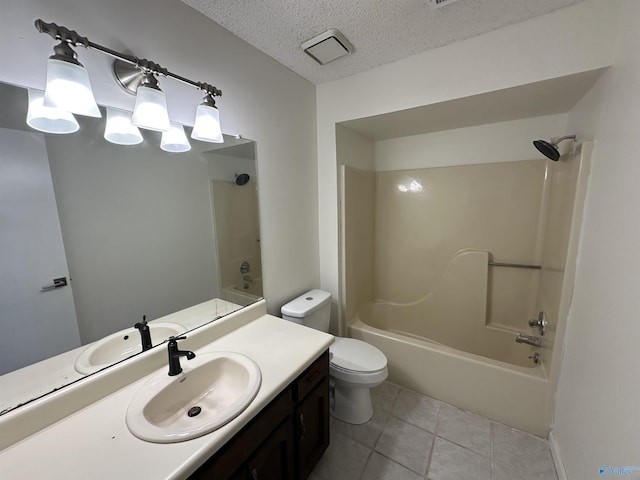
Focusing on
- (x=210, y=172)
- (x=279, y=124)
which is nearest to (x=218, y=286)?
(x=210, y=172)

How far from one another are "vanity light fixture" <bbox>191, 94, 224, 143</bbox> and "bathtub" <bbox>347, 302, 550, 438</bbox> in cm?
178

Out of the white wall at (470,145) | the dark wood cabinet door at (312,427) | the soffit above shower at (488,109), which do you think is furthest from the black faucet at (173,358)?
the white wall at (470,145)

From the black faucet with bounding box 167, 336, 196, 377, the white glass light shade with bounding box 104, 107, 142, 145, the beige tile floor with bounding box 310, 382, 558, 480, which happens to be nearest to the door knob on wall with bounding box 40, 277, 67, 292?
the black faucet with bounding box 167, 336, 196, 377

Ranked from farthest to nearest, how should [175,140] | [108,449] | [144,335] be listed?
[175,140]
[144,335]
[108,449]

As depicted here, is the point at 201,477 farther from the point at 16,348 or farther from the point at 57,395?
the point at 16,348

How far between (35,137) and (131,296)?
0.63 m

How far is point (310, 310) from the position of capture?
1714 mm

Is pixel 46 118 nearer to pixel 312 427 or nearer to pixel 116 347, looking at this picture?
pixel 116 347

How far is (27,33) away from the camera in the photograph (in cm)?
77

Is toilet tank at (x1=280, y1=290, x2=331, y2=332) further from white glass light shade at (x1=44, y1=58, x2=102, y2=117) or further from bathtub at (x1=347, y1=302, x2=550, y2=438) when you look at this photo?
white glass light shade at (x1=44, y1=58, x2=102, y2=117)

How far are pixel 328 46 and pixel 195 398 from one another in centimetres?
193

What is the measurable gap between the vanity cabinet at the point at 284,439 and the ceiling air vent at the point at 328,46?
5.60 ft

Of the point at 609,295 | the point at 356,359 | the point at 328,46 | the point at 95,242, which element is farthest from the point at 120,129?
the point at 609,295

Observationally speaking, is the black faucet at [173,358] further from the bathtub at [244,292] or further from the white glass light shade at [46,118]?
the white glass light shade at [46,118]
